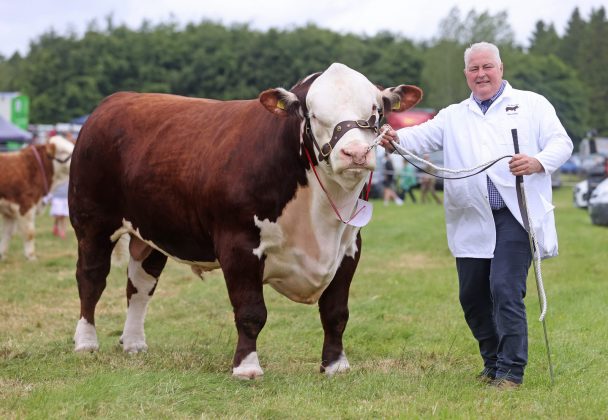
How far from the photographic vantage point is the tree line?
76312 mm

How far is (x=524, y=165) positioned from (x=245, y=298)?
6.22 feet

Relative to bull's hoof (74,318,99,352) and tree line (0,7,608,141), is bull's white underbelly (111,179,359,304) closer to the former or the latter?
bull's hoof (74,318,99,352)

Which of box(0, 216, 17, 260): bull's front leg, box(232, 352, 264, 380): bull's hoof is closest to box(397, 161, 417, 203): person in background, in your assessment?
box(0, 216, 17, 260): bull's front leg

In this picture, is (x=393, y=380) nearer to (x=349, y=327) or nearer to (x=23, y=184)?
(x=349, y=327)

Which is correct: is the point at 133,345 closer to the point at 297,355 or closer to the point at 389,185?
the point at 297,355

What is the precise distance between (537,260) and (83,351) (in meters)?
3.49

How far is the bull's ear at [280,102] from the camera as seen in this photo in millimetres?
5699

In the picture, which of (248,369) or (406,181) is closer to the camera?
(248,369)

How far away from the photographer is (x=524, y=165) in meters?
5.43

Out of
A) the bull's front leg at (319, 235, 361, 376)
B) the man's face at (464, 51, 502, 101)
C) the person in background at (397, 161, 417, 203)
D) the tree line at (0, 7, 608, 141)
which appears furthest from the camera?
the tree line at (0, 7, 608, 141)

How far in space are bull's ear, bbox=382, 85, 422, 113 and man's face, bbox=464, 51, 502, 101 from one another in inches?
14.0

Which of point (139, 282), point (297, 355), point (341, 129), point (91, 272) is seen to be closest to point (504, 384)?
point (341, 129)

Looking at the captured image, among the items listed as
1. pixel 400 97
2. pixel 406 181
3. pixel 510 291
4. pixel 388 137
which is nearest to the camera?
pixel 510 291

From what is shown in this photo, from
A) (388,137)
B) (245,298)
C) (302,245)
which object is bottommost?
(245,298)
